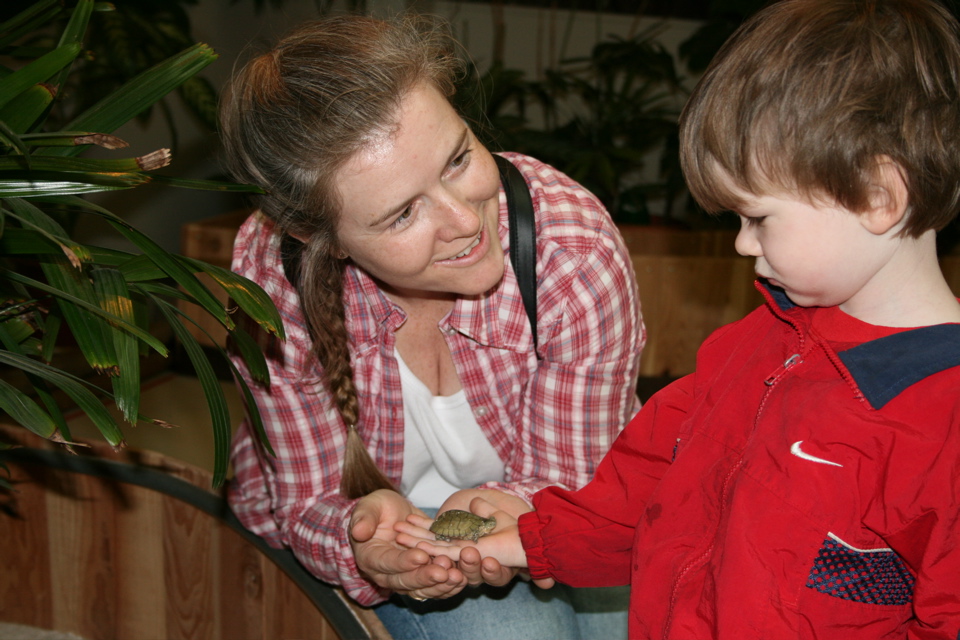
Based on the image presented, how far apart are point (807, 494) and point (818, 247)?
0.25 metres

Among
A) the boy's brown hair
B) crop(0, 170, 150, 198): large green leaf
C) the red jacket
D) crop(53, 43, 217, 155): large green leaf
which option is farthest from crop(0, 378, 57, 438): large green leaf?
the boy's brown hair

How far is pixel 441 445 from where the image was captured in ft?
5.05

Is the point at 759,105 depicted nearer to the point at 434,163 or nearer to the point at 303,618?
the point at 434,163

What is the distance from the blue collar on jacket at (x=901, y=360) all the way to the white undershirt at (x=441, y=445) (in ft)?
2.64

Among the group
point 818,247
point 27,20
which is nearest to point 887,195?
point 818,247

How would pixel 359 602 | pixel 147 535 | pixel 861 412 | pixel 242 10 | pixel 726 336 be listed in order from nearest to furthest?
pixel 861 412
pixel 726 336
pixel 359 602
pixel 147 535
pixel 242 10

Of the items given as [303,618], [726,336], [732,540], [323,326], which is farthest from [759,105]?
[303,618]

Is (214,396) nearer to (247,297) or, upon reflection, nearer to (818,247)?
(247,297)

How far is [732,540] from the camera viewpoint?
0.87 m

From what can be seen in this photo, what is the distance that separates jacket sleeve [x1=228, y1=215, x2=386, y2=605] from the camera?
1419 millimetres

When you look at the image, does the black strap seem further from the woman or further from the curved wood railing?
the curved wood railing

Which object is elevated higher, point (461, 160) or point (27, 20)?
point (27, 20)

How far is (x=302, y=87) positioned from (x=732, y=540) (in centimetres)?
83

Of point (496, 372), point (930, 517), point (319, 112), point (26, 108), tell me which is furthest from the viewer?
point (496, 372)
